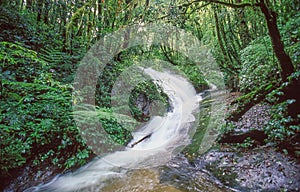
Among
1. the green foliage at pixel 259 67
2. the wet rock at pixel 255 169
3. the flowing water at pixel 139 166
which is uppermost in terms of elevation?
the green foliage at pixel 259 67

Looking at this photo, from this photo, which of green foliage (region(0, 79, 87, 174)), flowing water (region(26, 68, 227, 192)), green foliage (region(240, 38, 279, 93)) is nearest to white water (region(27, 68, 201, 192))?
flowing water (region(26, 68, 227, 192))

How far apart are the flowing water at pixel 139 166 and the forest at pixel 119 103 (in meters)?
0.05

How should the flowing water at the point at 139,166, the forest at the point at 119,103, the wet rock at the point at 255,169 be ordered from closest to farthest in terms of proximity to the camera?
1. the wet rock at the point at 255,169
2. the forest at the point at 119,103
3. the flowing water at the point at 139,166

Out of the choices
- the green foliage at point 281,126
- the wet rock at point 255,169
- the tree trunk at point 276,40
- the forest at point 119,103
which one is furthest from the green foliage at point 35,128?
the tree trunk at point 276,40

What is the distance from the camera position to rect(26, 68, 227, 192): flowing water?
4039 mm

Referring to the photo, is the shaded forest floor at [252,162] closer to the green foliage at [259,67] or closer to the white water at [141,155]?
the green foliage at [259,67]

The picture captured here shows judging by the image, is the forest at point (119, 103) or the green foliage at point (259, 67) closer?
the forest at point (119, 103)

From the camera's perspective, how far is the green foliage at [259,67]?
525cm

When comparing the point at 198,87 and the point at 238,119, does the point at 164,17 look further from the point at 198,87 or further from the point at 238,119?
the point at 198,87

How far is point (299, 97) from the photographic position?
4.15 m

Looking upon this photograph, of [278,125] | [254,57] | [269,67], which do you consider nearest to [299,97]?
[278,125]

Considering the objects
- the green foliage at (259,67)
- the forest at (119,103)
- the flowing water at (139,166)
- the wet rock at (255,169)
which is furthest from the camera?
the green foliage at (259,67)

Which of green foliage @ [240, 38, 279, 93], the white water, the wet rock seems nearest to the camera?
the wet rock

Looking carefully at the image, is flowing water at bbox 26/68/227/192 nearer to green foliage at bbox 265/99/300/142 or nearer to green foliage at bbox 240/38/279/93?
green foliage at bbox 265/99/300/142
